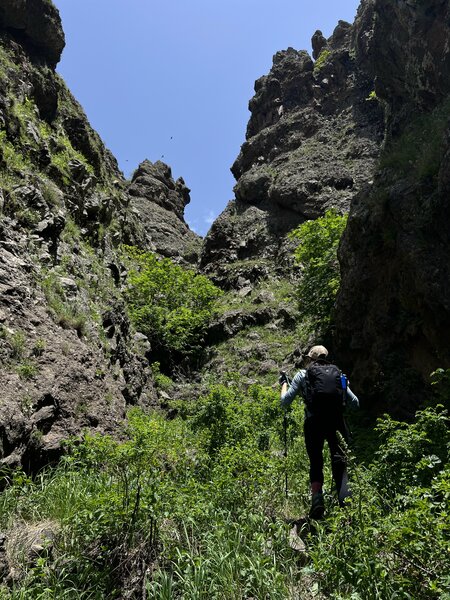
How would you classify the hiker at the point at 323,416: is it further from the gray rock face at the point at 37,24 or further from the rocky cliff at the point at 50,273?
the gray rock face at the point at 37,24

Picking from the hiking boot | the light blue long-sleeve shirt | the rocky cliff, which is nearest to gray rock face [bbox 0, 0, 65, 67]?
the rocky cliff

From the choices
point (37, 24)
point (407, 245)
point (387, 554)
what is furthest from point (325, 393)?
point (37, 24)

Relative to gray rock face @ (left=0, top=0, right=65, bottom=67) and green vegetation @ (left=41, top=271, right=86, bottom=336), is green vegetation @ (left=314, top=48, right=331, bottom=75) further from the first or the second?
green vegetation @ (left=41, top=271, right=86, bottom=336)

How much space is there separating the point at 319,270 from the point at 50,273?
8777 mm

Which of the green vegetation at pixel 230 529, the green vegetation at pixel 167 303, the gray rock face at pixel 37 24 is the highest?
the gray rock face at pixel 37 24

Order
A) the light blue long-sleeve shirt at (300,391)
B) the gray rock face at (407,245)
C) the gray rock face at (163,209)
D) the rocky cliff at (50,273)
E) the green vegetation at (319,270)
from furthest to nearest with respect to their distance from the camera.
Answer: the gray rock face at (163,209)
the green vegetation at (319,270)
the gray rock face at (407,245)
the rocky cliff at (50,273)
the light blue long-sleeve shirt at (300,391)

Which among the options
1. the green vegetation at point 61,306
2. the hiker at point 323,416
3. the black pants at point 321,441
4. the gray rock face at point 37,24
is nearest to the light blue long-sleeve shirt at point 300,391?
the hiker at point 323,416

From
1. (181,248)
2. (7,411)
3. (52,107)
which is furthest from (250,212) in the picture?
(7,411)

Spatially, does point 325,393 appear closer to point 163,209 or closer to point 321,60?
point 163,209

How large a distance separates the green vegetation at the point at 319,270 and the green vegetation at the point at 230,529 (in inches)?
341

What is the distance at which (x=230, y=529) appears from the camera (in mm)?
4578

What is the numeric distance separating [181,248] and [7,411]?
1251 inches

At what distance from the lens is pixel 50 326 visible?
894cm

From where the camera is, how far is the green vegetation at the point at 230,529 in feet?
10.4
